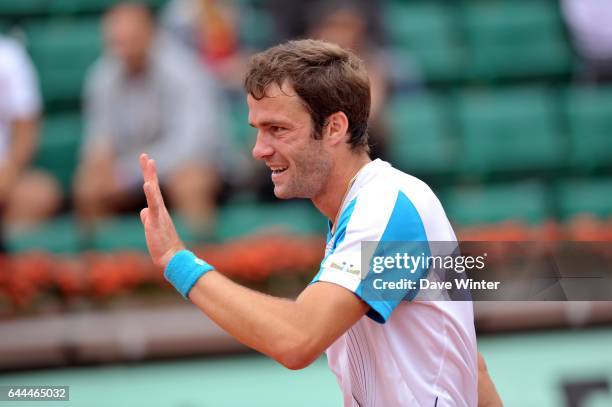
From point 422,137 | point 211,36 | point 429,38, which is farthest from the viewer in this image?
point 429,38

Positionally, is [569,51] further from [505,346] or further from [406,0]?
[505,346]

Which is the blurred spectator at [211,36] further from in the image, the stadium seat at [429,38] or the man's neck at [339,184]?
the man's neck at [339,184]

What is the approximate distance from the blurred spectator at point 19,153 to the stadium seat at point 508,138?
2.70 m

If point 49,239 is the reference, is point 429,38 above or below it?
above

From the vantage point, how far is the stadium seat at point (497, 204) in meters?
6.60

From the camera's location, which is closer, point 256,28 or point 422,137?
point 422,137

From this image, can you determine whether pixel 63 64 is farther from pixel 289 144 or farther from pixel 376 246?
pixel 376 246

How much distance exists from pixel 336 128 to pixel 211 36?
4.21 m

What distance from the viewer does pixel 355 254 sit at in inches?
95.3

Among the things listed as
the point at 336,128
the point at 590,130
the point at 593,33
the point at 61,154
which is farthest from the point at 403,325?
the point at 593,33

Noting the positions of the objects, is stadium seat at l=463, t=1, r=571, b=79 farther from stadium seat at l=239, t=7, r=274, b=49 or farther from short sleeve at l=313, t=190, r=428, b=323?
short sleeve at l=313, t=190, r=428, b=323

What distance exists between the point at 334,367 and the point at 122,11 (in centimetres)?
414

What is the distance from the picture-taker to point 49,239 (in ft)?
20.5

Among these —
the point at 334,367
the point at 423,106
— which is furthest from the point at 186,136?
the point at 334,367
